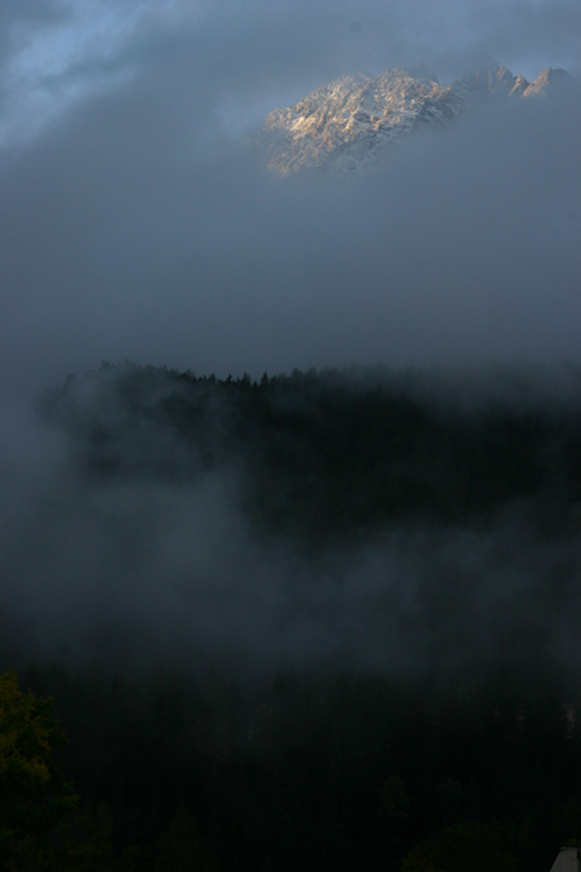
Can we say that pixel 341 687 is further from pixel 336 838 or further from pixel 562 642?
pixel 562 642

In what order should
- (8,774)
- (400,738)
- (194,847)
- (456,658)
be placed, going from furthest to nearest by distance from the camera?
(456,658)
(400,738)
(194,847)
(8,774)

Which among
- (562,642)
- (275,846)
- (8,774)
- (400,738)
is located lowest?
(275,846)

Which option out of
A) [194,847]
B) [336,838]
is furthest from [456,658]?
[194,847]

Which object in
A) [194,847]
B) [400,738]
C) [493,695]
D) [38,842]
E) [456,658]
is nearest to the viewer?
[38,842]

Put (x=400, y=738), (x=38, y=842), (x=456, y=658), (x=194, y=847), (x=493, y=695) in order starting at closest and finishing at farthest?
1. (x=38, y=842)
2. (x=194, y=847)
3. (x=400, y=738)
4. (x=493, y=695)
5. (x=456, y=658)

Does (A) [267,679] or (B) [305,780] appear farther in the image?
(A) [267,679]

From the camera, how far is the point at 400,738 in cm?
15800

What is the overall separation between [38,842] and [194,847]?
65277 mm

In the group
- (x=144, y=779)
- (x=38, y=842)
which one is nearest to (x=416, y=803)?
(x=144, y=779)

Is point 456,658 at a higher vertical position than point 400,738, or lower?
higher

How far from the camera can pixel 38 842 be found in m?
37.7

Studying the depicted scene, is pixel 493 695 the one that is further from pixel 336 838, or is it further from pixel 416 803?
pixel 336 838

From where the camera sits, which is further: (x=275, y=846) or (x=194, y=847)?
(x=275, y=846)

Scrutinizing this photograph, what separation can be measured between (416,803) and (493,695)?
118 feet
